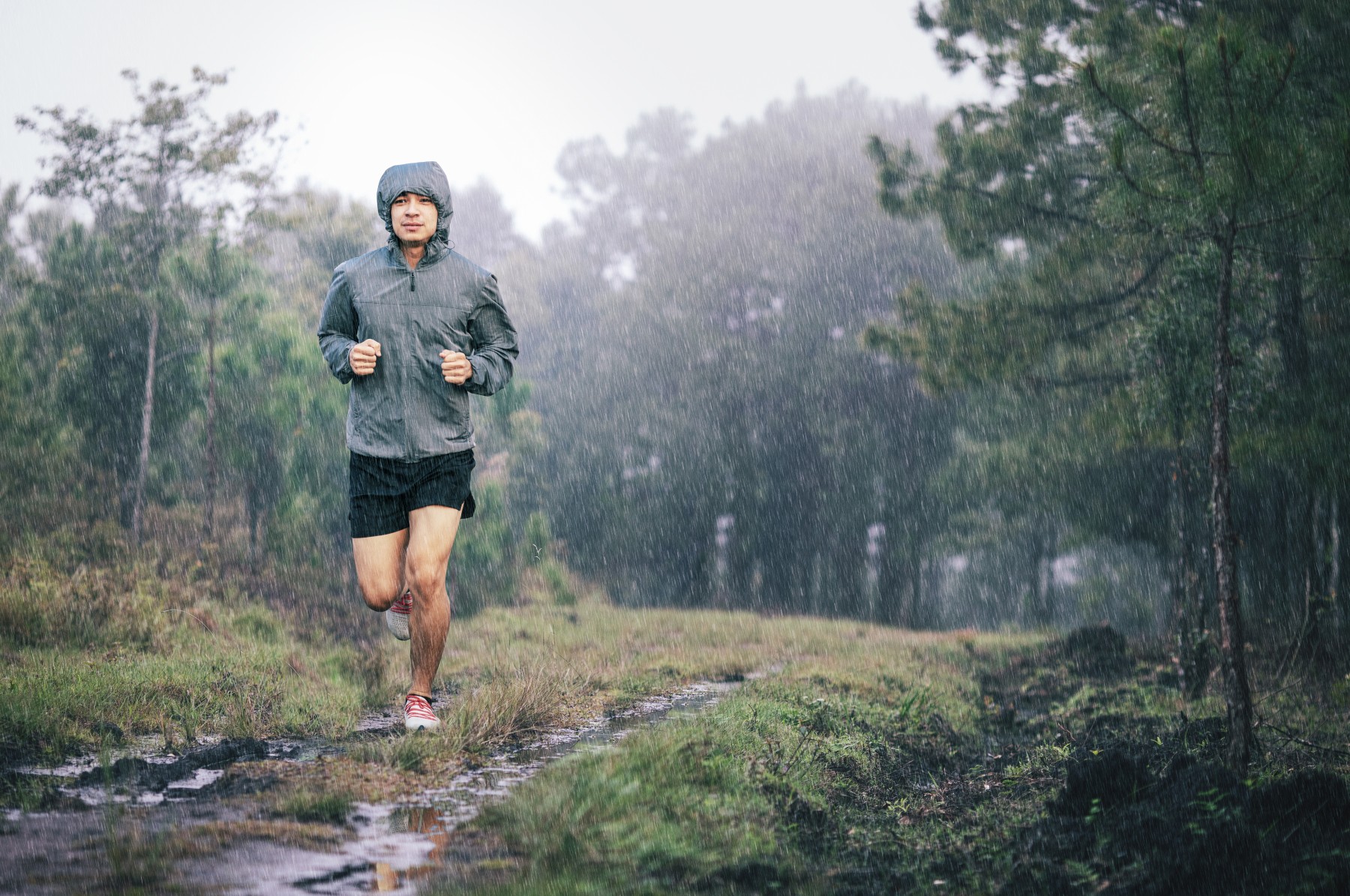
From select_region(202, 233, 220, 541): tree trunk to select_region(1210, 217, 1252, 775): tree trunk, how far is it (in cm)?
1457

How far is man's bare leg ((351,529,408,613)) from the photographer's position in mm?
4922

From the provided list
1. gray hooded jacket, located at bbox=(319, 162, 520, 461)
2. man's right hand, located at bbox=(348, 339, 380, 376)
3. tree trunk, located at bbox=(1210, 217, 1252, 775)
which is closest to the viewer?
man's right hand, located at bbox=(348, 339, 380, 376)

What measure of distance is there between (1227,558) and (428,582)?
3.72m

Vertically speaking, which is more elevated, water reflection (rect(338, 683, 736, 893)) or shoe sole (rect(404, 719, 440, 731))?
shoe sole (rect(404, 719, 440, 731))

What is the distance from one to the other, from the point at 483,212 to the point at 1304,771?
160 ft

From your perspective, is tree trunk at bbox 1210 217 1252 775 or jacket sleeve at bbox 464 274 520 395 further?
tree trunk at bbox 1210 217 1252 775

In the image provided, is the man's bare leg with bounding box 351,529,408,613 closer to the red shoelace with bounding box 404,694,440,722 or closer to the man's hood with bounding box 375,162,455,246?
the red shoelace with bounding box 404,694,440,722

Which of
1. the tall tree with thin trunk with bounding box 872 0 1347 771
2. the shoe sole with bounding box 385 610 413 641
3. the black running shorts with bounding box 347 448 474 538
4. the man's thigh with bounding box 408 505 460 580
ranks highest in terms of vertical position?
the tall tree with thin trunk with bounding box 872 0 1347 771

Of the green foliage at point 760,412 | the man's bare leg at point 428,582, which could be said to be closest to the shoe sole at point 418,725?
the man's bare leg at point 428,582

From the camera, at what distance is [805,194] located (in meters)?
32.3

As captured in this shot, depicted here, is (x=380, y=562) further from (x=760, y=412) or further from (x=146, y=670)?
(x=760, y=412)

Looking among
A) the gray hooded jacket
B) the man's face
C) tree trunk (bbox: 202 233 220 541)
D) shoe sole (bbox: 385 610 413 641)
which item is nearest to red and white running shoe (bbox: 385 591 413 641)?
shoe sole (bbox: 385 610 413 641)

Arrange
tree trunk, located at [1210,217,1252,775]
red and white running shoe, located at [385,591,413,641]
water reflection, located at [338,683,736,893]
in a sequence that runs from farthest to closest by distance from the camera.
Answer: red and white running shoe, located at [385,591,413,641] < tree trunk, located at [1210,217,1252,775] < water reflection, located at [338,683,736,893]

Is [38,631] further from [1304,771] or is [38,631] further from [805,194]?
[805,194]
